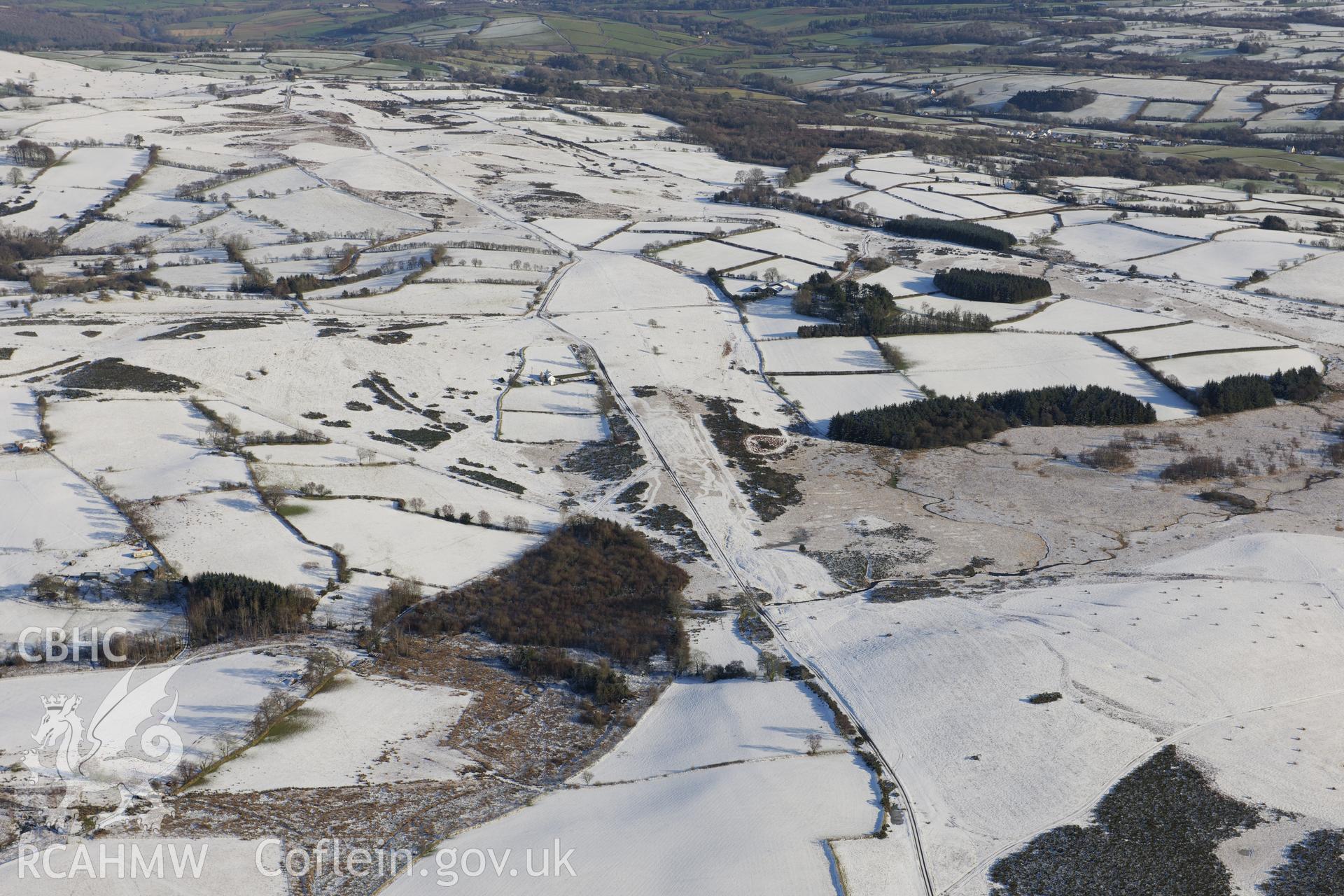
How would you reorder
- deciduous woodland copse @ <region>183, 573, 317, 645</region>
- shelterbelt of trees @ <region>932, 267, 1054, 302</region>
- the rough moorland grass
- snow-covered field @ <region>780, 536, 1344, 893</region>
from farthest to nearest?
shelterbelt of trees @ <region>932, 267, 1054, 302</region> → deciduous woodland copse @ <region>183, 573, 317, 645</region> → snow-covered field @ <region>780, 536, 1344, 893</region> → the rough moorland grass

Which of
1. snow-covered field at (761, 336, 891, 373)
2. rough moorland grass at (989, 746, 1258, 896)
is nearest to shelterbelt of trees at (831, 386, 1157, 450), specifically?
snow-covered field at (761, 336, 891, 373)

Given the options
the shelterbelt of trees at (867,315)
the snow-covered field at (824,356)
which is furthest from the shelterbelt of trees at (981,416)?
the shelterbelt of trees at (867,315)

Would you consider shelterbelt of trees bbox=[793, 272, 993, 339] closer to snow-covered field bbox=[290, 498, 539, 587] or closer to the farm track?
the farm track

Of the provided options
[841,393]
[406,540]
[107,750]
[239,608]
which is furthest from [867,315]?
[107,750]

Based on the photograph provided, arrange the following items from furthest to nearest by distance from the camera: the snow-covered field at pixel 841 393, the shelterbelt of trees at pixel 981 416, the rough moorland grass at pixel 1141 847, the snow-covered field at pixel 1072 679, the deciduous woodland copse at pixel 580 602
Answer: the snow-covered field at pixel 841 393, the shelterbelt of trees at pixel 981 416, the deciduous woodland copse at pixel 580 602, the snow-covered field at pixel 1072 679, the rough moorland grass at pixel 1141 847

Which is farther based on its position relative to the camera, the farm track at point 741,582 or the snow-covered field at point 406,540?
the snow-covered field at point 406,540

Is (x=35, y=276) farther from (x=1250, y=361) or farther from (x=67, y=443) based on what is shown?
(x=1250, y=361)

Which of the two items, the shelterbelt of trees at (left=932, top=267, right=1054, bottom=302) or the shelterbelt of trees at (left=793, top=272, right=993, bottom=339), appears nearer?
the shelterbelt of trees at (left=793, top=272, right=993, bottom=339)

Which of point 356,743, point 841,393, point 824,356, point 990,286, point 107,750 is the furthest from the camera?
point 990,286

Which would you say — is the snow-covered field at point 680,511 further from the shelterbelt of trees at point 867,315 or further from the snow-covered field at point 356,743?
the shelterbelt of trees at point 867,315

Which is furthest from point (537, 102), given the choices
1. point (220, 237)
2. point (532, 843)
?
point (532, 843)

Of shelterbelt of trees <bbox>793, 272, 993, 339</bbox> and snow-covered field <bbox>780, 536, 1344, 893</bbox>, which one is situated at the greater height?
shelterbelt of trees <bbox>793, 272, 993, 339</bbox>

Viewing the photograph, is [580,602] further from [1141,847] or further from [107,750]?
[1141,847]
